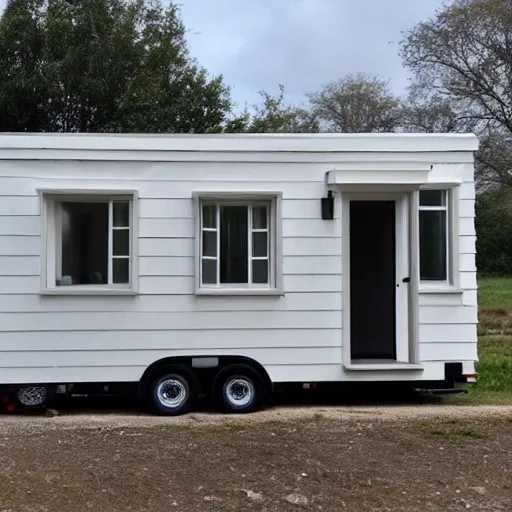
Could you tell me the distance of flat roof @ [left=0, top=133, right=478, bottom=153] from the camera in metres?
6.92

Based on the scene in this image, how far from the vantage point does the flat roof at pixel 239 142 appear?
272 inches

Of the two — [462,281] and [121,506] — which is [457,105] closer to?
[462,281]

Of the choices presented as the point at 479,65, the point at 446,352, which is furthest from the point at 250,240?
the point at 479,65

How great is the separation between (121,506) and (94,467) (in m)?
0.80

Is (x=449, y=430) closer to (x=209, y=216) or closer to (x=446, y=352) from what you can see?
(x=446, y=352)

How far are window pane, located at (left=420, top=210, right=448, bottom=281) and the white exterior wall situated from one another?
8.3 inches

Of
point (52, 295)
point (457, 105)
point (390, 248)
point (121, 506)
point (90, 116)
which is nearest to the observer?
point (121, 506)

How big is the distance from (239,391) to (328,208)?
2.03 m

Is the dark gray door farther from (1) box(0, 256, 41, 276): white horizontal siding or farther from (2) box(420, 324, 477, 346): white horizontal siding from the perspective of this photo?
(1) box(0, 256, 41, 276): white horizontal siding

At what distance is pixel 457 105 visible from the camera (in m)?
27.1

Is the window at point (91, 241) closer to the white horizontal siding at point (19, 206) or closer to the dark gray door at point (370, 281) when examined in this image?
the white horizontal siding at point (19, 206)

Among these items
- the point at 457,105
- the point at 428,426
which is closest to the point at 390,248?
the point at 428,426

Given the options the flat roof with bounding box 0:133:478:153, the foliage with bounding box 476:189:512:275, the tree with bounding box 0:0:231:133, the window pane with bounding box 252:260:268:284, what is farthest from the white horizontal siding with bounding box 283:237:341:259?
the foliage with bounding box 476:189:512:275

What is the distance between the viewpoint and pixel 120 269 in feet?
23.1
